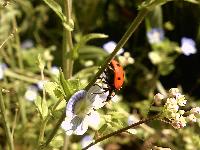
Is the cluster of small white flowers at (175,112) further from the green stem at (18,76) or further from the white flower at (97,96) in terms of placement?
the green stem at (18,76)

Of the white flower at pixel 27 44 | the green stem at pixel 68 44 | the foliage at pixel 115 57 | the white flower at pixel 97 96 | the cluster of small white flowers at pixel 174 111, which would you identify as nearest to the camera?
the cluster of small white flowers at pixel 174 111

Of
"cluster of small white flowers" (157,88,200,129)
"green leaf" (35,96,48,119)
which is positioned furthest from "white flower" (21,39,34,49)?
"cluster of small white flowers" (157,88,200,129)

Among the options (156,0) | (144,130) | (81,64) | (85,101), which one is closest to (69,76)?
(85,101)

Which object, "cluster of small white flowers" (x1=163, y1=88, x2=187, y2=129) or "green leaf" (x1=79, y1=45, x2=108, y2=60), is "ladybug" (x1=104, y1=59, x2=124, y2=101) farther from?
"green leaf" (x1=79, y1=45, x2=108, y2=60)

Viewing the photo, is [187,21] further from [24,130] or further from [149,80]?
[24,130]

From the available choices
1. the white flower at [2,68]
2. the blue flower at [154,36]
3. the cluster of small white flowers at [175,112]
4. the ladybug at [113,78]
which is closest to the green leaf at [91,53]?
the blue flower at [154,36]

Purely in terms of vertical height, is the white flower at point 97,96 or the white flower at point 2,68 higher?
the white flower at point 2,68

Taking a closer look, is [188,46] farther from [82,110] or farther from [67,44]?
[82,110]

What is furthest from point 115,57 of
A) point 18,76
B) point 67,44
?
point 67,44
